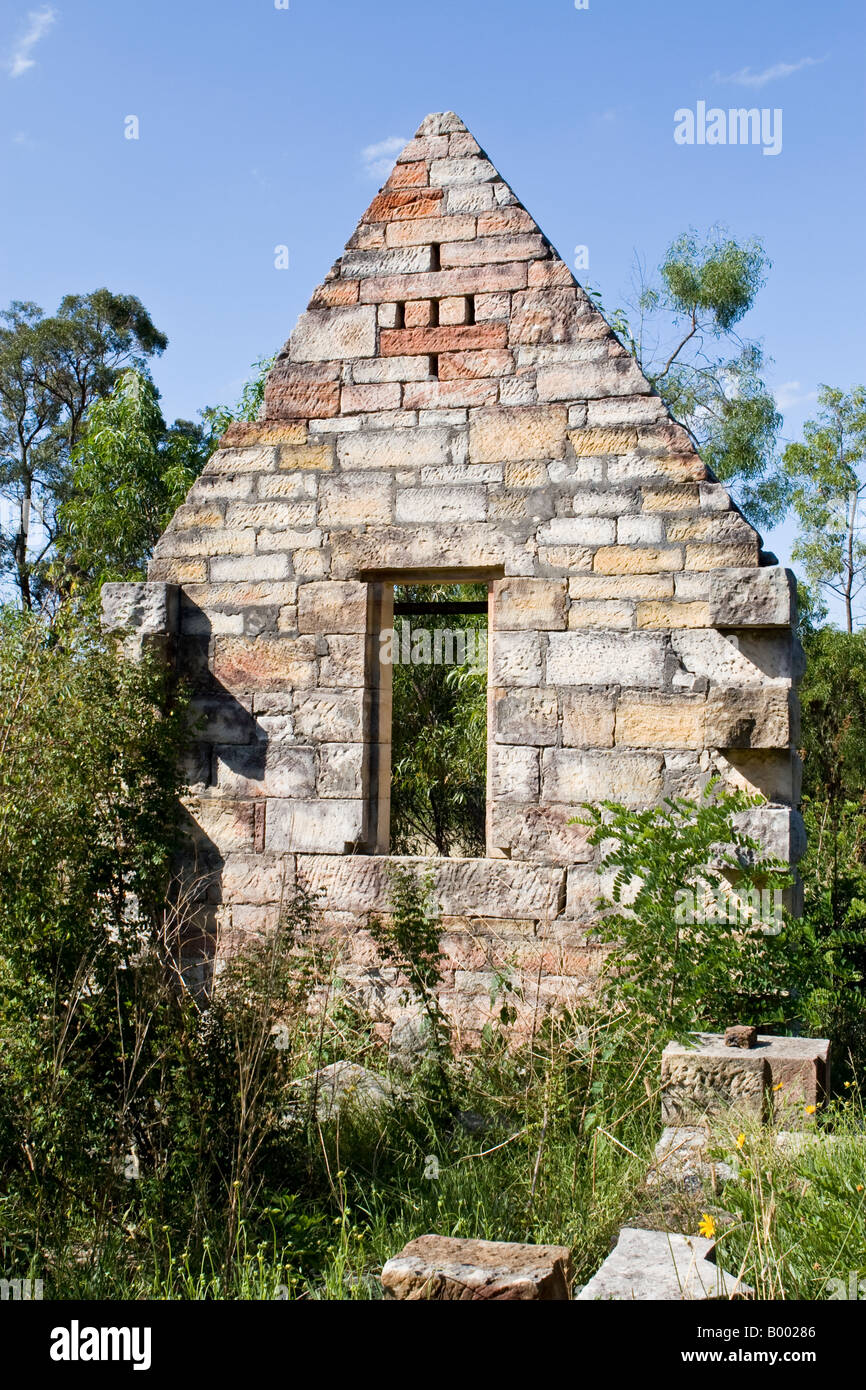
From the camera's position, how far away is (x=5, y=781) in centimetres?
433

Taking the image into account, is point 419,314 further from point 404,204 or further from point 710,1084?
point 710,1084

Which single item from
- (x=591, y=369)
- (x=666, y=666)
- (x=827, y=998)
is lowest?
(x=827, y=998)

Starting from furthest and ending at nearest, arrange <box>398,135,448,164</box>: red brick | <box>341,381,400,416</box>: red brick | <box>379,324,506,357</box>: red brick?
<box>398,135,448,164</box>: red brick → <box>341,381,400,416</box>: red brick → <box>379,324,506,357</box>: red brick

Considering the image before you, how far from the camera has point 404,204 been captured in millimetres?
6043

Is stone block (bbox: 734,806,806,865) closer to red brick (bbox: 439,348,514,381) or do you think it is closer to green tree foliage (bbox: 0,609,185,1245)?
red brick (bbox: 439,348,514,381)

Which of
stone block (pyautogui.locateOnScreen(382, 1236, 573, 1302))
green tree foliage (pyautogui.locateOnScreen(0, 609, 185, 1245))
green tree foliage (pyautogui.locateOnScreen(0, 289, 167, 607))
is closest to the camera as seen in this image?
stone block (pyautogui.locateOnScreen(382, 1236, 573, 1302))

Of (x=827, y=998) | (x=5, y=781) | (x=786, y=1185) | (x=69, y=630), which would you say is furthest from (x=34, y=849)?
(x=827, y=998)

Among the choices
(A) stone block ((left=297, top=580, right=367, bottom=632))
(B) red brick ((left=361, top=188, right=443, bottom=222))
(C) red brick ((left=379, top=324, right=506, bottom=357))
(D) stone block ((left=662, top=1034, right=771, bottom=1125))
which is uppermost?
(B) red brick ((left=361, top=188, right=443, bottom=222))

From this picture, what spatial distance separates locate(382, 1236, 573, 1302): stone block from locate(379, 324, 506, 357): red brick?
13.9ft

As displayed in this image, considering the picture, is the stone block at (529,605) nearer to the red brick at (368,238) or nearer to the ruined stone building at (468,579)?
the ruined stone building at (468,579)

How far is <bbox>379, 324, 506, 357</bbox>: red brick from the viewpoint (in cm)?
582

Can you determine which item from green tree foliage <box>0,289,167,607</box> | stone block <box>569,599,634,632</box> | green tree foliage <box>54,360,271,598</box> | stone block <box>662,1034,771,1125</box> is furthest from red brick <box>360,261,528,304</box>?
green tree foliage <box>0,289,167,607</box>
